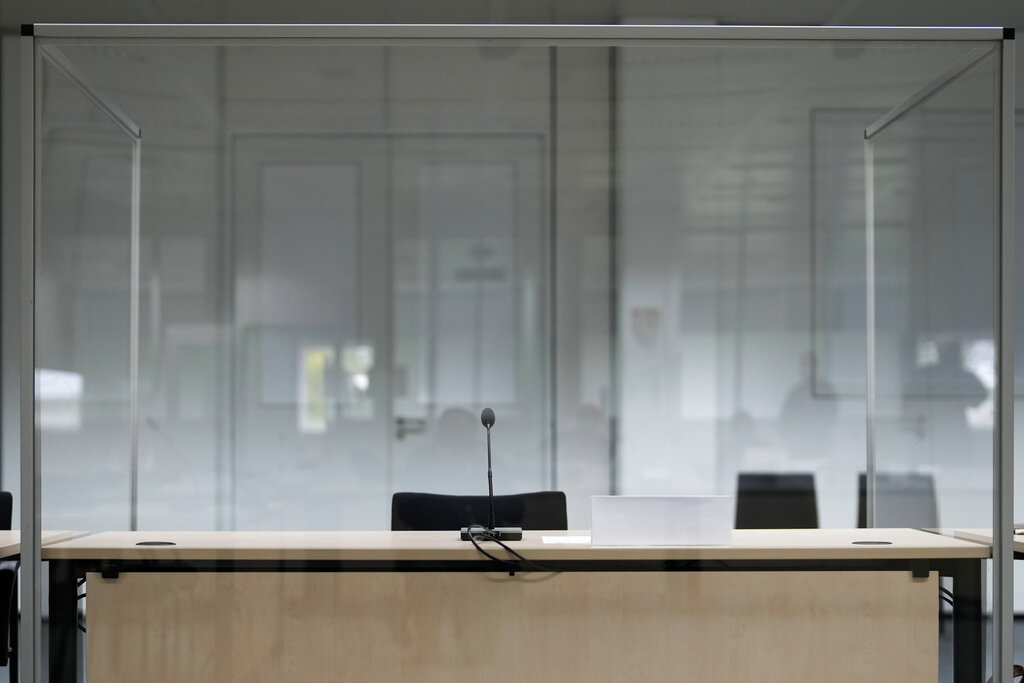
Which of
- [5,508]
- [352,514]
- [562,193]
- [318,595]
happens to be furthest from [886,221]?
[5,508]

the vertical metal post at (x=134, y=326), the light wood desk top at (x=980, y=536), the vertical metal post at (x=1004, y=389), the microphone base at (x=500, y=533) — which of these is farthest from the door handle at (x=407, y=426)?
the vertical metal post at (x=1004, y=389)

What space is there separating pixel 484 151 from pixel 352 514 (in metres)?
1.67

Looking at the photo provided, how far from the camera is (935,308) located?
13.7 feet

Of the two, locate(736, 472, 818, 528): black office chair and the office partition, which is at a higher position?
the office partition

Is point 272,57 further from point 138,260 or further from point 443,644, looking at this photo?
point 443,644

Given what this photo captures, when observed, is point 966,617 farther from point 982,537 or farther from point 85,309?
point 85,309

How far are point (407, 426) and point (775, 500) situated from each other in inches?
67.5

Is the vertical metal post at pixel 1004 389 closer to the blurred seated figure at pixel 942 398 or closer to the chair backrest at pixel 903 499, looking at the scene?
the chair backrest at pixel 903 499

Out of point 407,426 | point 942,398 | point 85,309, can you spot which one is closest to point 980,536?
point 942,398

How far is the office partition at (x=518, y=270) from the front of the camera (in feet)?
11.4

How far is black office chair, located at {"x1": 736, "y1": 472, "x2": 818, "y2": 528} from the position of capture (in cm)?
414

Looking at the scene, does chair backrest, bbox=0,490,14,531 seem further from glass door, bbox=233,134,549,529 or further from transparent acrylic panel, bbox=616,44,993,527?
transparent acrylic panel, bbox=616,44,993,527

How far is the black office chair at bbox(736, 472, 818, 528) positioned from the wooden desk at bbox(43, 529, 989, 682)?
1202mm

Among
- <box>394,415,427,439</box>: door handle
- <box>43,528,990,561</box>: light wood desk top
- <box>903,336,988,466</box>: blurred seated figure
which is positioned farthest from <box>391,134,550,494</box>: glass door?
<box>903,336,988,466</box>: blurred seated figure
